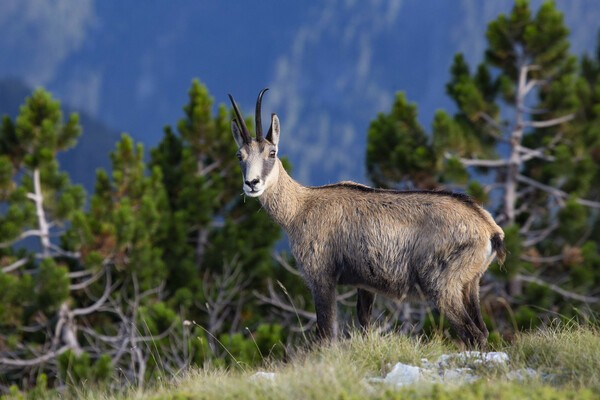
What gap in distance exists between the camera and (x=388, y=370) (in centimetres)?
497

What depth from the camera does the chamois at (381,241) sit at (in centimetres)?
548

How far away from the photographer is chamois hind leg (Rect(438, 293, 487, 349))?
17.4ft

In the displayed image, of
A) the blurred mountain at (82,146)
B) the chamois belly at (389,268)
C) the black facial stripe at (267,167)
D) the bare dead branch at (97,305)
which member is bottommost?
the bare dead branch at (97,305)

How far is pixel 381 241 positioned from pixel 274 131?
1.56 metres

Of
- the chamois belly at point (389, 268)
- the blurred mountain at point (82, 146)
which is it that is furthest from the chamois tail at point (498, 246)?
the blurred mountain at point (82, 146)

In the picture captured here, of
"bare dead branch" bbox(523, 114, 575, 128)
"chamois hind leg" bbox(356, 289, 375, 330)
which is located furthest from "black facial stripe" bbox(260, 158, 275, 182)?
"bare dead branch" bbox(523, 114, 575, 128)

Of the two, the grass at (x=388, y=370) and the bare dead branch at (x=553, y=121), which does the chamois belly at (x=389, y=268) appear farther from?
the bare dead branch at (x=553, y=121)

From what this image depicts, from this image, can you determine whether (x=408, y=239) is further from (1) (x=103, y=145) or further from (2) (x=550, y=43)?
(1) (x=103, y=145)

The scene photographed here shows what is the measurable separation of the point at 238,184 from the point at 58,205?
7733 mm

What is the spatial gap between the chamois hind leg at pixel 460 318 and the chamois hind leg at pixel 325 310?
1007 millimetres

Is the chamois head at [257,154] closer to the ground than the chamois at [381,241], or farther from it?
farther from it

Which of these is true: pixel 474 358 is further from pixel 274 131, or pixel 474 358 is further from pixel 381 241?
pixel 274 131

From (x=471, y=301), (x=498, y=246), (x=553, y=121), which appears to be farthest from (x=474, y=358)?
(x=553, y=121)

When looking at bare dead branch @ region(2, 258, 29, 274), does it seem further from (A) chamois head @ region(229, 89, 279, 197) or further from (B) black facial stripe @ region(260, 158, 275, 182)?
(B) black facial stripe @ region(260, 158, 275, 182)
